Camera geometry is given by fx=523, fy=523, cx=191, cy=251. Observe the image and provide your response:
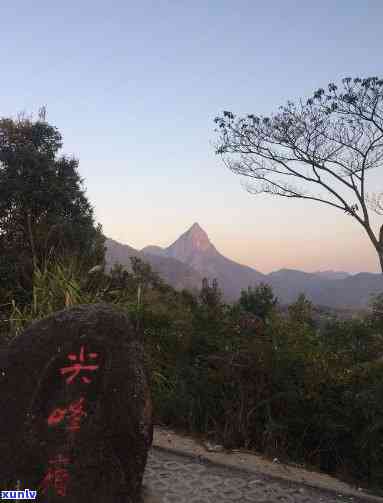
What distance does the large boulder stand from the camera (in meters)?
3.35

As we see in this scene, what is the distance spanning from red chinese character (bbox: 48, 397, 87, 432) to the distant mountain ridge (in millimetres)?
58330

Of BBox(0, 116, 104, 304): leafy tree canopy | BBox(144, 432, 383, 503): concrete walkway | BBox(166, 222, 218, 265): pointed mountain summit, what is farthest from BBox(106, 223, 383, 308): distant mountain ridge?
BBox(144, 432, 383, 503): concrete walkway

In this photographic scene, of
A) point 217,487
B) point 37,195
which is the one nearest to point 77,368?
point 217,487

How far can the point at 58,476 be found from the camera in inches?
131

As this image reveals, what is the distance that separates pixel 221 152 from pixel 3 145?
22.2 feet

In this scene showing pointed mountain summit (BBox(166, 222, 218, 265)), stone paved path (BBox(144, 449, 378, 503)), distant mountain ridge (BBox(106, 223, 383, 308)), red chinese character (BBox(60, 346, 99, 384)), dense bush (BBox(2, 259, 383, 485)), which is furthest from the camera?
pointed mountain summit (BBox(166, 222, 218, 265))

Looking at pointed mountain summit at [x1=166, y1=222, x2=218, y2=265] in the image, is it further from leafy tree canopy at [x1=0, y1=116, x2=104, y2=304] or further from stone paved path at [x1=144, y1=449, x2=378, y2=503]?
stone paved path at [x1=144, y1=449, x2=378, y2=503]

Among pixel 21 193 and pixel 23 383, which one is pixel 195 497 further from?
pixel 21 193

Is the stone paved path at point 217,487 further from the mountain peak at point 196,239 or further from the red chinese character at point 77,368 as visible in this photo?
the mountain peak at point 196,239

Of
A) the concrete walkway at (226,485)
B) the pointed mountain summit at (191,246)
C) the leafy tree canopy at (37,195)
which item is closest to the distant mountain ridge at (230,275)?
the pointed mountain summit at (191,246)

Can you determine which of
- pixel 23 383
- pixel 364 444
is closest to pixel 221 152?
pixel 364 444
